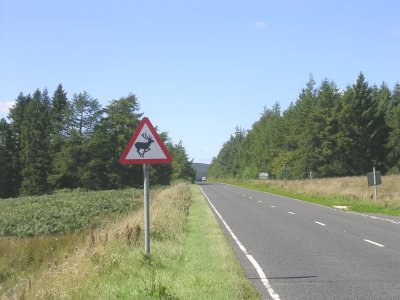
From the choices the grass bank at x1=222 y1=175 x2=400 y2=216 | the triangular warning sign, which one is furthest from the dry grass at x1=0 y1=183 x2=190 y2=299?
the grass bank at x1=222 y1=175 x2=400 y2=216

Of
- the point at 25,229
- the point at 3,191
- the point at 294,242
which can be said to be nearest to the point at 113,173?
the point at 3,191

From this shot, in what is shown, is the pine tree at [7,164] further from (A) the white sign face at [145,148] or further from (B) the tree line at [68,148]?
(A) the white sign face at [145,148]

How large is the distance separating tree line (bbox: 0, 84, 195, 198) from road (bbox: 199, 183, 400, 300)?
64119 millimetres

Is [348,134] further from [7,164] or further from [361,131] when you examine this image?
[7,164]

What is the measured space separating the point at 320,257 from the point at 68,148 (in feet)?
239

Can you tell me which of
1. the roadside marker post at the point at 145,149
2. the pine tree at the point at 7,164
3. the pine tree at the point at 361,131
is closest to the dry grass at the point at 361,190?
the roadside marker post at the point at 145,149

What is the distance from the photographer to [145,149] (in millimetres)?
9820

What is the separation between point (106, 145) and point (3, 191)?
1891 cm

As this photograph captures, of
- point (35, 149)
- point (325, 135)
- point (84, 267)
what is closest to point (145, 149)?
point (84, 267)

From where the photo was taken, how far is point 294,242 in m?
15.3

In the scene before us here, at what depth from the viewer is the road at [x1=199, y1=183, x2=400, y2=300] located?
8.68 metres

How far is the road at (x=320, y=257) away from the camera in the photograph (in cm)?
868

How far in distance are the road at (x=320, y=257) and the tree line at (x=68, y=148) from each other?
6412cm

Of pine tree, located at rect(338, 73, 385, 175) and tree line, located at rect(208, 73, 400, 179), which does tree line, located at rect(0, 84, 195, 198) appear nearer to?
tree line, located at rect(208, 73, 400, 179)
